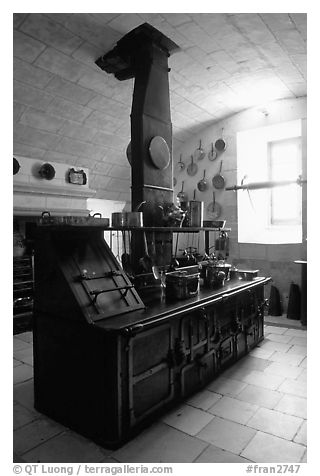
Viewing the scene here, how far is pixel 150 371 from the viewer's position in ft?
7.98

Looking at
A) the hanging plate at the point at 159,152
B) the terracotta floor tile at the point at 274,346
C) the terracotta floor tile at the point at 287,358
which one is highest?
the hanging plate at the point at 159,152

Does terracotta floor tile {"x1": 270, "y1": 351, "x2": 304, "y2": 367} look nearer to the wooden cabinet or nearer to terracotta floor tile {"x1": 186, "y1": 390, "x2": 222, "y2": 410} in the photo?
terracotta floor tile {"x1": 186, "y1": 390, "x2": 222, "y2": 410}

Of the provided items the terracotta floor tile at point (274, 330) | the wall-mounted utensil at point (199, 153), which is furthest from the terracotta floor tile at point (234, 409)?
the wall-mounted utensil at point (199, 153)

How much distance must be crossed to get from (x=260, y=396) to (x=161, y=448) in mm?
A: 1125

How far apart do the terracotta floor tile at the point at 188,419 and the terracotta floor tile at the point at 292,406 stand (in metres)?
0.61

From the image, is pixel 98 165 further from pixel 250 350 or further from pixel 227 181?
pixel 250 350

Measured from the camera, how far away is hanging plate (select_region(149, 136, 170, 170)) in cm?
359

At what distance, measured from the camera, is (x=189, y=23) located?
3523mm

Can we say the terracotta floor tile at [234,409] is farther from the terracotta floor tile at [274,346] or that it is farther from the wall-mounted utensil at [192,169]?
the wall-mounted utensil at [192,169]

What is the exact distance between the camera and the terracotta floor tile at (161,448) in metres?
2.12

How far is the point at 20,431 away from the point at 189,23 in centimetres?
392

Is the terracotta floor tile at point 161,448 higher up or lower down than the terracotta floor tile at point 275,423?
higher up

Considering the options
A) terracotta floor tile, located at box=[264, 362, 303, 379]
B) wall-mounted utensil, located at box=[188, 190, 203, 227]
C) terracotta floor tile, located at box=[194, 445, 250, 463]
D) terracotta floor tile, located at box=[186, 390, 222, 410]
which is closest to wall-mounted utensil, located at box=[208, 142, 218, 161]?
wall-mounted utensil, located at box=[188, 190, 203, 227]
